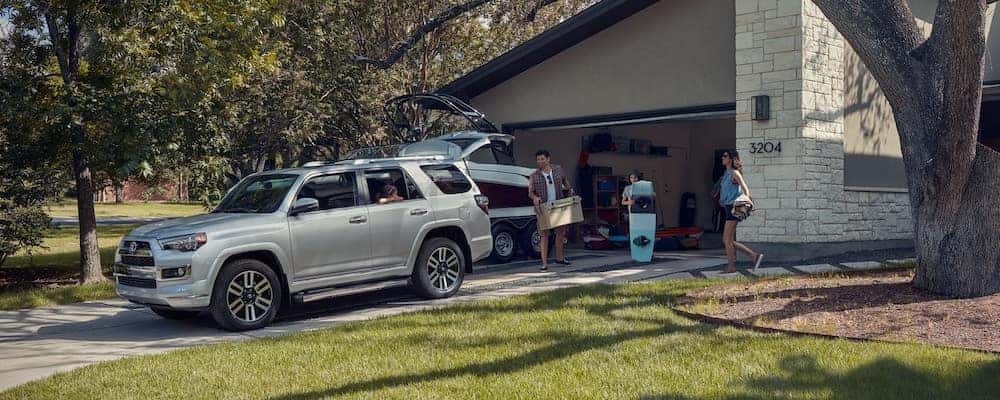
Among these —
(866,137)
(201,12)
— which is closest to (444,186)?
(201,12)

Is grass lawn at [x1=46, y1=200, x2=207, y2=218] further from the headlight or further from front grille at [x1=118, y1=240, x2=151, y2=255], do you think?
the headlight

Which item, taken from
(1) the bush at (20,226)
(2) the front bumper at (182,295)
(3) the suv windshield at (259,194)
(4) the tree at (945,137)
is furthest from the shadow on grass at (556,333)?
(1) the bush at (20,226)

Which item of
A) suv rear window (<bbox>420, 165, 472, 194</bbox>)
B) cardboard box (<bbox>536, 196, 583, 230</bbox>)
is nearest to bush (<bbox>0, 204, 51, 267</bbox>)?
suv rear window (<bbox>420, 165, 472, 194</bbox>)

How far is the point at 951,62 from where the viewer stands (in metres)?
8.21

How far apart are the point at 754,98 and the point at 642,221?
2.63m

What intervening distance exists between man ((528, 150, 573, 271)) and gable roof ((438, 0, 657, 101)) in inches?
136

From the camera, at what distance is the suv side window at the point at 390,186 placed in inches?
408

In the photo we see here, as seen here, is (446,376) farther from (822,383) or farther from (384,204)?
(384,204)

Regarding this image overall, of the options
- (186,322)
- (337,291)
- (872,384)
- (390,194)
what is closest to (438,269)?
(390,194)

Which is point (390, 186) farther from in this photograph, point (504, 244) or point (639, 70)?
point (639, 70)

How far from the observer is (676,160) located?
74.8 feet

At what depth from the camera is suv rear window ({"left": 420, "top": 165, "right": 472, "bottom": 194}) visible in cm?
1114

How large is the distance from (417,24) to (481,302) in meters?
14.8

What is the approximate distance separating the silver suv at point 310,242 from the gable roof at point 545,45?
5706 mm
